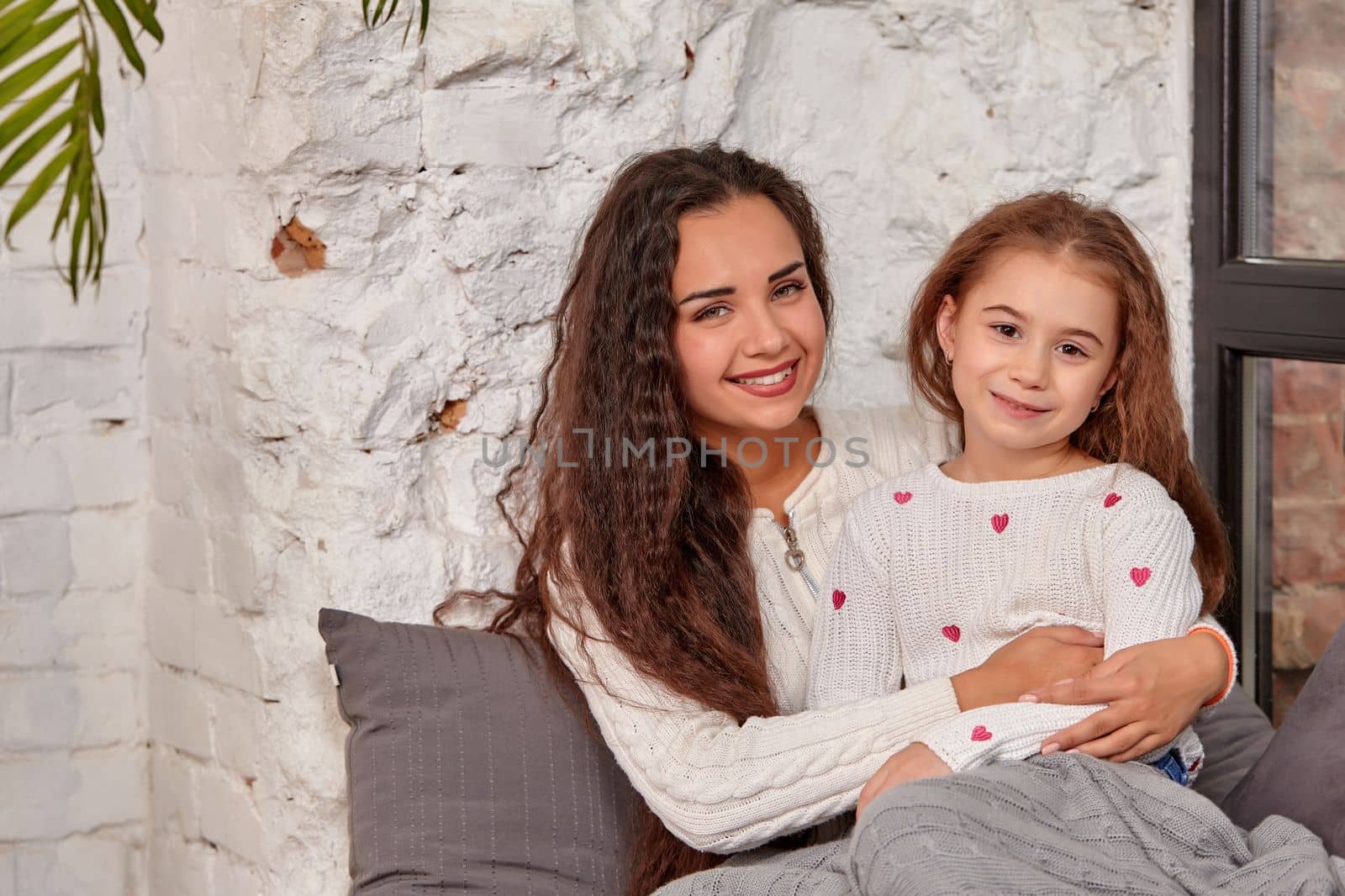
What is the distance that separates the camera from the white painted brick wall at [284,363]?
1.90 meters

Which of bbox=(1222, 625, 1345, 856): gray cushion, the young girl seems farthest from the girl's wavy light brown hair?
bbox=(1222, 625, 1345, 856): gray cushion

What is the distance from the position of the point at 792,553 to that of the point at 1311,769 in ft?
2.25

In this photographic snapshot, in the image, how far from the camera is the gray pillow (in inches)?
64.1

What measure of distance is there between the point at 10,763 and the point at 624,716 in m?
1.02

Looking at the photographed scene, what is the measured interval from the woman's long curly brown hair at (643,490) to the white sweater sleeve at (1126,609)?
311 mm

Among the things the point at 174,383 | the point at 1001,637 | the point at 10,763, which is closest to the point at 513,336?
the point at 174,383

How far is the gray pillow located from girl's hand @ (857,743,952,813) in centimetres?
36

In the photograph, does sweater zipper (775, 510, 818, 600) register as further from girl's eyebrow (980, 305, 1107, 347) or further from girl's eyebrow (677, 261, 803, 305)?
girl's eyebrow (980, 305, 1107, 347)

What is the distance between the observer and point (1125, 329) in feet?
5.49

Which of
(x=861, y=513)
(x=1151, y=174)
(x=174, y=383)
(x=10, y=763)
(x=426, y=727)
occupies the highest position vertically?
(x=1151, y=174)

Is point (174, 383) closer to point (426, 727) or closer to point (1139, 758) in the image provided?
point (426, 727)

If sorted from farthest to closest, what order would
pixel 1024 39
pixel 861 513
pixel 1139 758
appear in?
pixel 1024 39 < pixel 861 513 < pixel 1139 758

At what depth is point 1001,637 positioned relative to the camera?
171 cm

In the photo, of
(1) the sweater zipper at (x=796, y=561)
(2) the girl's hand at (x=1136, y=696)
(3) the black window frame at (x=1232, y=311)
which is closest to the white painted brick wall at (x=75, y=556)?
(1) the sweater zipper at (x=796, y=561)
